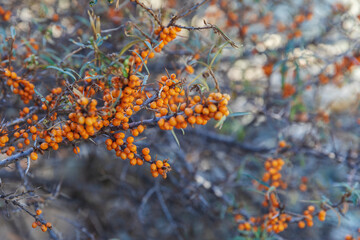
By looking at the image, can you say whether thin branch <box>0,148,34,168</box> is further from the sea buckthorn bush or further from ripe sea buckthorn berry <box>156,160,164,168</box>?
ripe sea buckthorn berry <box>156,160,164,168</box>

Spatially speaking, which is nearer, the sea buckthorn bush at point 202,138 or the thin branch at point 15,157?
the thin branch at point 15,157

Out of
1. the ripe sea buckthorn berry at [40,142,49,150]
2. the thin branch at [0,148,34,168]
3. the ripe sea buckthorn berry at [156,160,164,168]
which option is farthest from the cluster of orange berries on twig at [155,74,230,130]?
the thin branch at [0,148,34,168]

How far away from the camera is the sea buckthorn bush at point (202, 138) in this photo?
5.41ft

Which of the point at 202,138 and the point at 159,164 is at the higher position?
the point at 159,164

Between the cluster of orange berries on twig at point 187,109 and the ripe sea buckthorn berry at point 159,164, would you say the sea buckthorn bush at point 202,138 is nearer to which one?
the ripe sea buckthorn berry at point 159,164

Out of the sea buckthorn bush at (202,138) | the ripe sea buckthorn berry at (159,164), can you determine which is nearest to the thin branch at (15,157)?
the sea buckthorn bush at (202,138)

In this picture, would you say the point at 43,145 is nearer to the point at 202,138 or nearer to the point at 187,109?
the point at 187,109

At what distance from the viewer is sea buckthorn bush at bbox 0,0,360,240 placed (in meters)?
1.65

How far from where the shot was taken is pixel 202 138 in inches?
111

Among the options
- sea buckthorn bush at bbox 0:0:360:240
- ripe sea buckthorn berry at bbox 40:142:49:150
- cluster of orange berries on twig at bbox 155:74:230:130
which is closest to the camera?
cluster of orange berries on twig at bbox 155:74:230:130

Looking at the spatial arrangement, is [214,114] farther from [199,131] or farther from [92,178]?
[92,178]

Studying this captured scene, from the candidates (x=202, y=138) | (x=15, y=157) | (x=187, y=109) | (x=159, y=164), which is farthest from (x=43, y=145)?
(x=202, y=138)

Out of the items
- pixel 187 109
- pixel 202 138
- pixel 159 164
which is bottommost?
pixel 202 138

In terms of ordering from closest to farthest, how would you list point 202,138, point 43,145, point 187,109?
point 187,109
point 43,145
point 202,138
